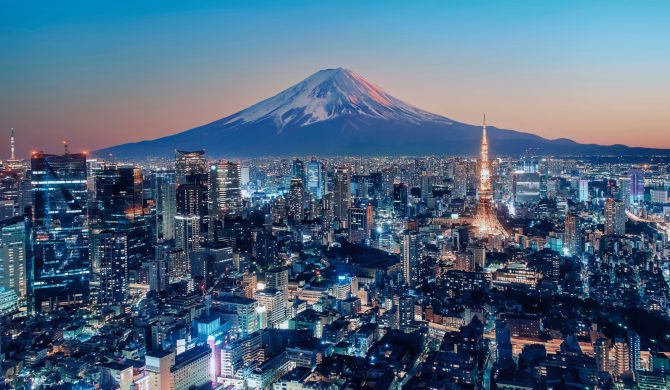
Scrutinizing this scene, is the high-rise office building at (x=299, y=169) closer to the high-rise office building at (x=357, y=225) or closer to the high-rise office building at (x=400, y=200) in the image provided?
the high-rise office building at (x=400, y=200)

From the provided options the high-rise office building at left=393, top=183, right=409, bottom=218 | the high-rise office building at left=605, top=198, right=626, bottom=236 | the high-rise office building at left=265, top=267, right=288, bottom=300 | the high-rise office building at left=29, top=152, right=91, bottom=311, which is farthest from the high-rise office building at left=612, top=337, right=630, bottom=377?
the high-rise office building at left=393, top=183, right=409, bottom=218

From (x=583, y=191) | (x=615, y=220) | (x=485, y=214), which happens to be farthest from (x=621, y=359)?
(x=583, y=191)

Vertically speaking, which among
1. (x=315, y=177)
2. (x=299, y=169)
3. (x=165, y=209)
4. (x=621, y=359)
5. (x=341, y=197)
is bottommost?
(x=621, y=359)

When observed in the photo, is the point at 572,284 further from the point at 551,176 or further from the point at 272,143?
the point at 272,143

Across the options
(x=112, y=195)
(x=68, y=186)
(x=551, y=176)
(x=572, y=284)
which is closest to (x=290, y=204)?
(x=112, y=195)

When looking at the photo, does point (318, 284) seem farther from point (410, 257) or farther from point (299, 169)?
point (299, 169)

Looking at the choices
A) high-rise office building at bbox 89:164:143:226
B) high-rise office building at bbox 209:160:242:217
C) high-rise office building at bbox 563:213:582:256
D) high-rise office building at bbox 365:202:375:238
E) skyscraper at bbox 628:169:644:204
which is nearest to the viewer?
high-rise office building at bbox 563:213:582:256

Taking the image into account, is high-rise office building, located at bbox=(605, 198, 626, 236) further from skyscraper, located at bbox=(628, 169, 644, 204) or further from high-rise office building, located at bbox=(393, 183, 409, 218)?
high-rise office building, located at bbox=(393, 183, 409, 218)
